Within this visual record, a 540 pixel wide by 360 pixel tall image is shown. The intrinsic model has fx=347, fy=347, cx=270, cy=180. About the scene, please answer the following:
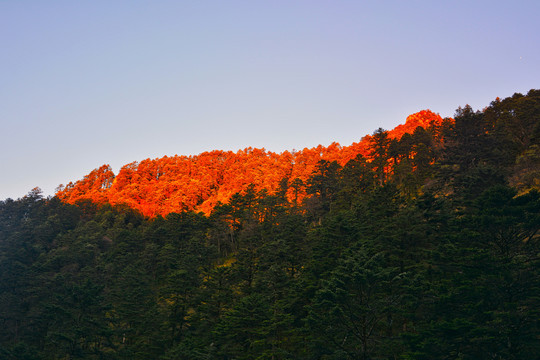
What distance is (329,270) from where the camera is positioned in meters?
31.1

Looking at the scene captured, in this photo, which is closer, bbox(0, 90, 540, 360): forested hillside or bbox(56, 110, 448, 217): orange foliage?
bbox(0, 90, 540, 360): forested hillside

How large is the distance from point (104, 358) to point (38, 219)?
50.9m

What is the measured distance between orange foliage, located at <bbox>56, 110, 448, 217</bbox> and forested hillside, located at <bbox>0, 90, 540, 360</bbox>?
14.1 metres

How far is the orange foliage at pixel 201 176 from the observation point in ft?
285

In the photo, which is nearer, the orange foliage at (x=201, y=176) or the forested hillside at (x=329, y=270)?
the forested hillside at (x=329, y=270)

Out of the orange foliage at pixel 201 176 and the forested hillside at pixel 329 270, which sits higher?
the orange foliage at pixel 201 176

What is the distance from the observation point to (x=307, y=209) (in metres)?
57.8

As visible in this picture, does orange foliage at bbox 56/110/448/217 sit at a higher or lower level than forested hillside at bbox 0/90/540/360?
higher

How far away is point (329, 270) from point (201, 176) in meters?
73.4

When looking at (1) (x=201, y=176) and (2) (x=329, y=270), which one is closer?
(2) (x=329, y=270)

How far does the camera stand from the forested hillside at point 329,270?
62.2 feet

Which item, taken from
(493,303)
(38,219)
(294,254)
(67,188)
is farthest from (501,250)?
(67,188)

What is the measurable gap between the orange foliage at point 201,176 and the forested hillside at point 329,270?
46.3 feet

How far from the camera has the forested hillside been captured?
1897cm
